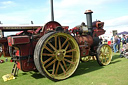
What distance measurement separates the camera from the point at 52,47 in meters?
4.04

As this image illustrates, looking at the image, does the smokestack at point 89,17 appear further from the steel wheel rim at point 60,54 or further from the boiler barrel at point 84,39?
the steel wheel rim at point 60,54

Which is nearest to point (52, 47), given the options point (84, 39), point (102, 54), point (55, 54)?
point (55, 54)

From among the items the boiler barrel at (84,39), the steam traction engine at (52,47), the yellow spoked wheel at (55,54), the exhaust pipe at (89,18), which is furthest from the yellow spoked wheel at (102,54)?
the yellow spoked wheel at (55,54)

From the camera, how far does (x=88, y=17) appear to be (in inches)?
234

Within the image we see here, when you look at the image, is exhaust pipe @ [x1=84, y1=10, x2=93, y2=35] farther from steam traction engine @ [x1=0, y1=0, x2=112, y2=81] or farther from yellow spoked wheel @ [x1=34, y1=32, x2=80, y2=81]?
yellow spoked wheel @ [x1=34, y1=32, x2=80, y2=81]

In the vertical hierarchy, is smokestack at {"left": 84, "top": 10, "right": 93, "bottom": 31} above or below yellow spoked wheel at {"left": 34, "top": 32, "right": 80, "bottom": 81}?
above

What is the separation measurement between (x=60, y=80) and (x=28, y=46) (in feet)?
4.68

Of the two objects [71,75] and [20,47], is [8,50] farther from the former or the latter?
[71,75]

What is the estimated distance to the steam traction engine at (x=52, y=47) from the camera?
3.74 m

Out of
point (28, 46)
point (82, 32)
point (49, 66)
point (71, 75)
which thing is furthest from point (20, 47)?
point (82, 32)

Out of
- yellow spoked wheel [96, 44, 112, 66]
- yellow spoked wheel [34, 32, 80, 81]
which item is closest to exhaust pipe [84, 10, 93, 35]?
yellow spoked wheel [96, 44, 112, 66]

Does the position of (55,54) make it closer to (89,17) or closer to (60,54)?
(60,54)

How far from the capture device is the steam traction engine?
374 centimetres

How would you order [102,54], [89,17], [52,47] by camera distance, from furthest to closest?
[89,17], [102,54], [52,47]
